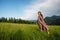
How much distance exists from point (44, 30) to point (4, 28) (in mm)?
2290

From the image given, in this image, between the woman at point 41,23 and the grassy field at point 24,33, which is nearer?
the grassy field at point 24,33

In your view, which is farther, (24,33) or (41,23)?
(41,23)

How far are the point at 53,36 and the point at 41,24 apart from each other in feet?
3.19

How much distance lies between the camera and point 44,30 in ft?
35.0

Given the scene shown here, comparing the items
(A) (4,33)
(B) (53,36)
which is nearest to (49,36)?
(B) (53,36)

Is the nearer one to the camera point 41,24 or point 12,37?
point 12,37

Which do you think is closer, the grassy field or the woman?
the grassy field

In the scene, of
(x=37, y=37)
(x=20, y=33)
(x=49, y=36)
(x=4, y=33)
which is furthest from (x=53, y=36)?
(x=4, y=33)

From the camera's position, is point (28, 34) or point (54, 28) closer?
point (28, 34)

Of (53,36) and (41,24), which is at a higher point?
(41,24)

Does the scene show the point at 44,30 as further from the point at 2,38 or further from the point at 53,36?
the point at 2,38

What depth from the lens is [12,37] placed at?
1004cm

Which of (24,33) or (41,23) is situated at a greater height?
(41,23)

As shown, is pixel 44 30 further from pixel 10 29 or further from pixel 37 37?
pixel 10 29
